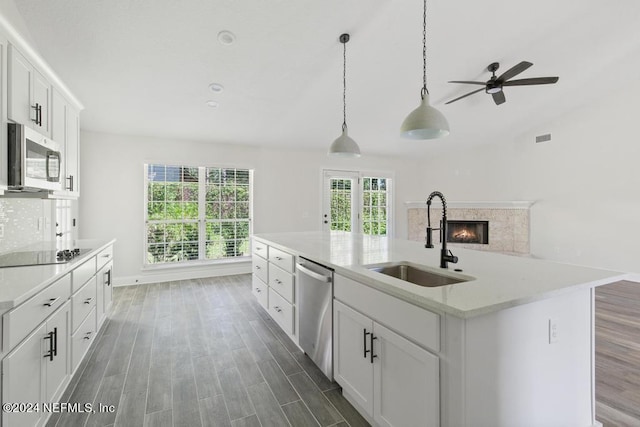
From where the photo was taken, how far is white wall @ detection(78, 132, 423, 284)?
175 inches

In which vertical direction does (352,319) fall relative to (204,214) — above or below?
below

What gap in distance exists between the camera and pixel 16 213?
97.7 inches

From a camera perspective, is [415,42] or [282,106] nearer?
[415,42]

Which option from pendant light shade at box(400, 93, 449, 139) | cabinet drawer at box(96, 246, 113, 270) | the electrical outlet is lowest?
the electrical outlet

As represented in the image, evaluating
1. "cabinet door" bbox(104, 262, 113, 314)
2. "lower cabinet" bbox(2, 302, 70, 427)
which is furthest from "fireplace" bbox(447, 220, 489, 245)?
"lower cabinet" bbox(2, 302, 70, 427)

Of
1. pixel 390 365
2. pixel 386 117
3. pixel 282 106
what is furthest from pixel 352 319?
pixel 386 117

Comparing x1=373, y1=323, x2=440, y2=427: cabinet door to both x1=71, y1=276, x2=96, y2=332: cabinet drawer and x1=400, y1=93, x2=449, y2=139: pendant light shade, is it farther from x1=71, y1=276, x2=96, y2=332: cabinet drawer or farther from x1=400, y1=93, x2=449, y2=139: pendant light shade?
x1=71, y1=276, x2=96, y2=332: cabinet drawer

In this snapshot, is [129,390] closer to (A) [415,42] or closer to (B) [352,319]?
(B) [352,319]

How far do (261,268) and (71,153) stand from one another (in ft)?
7.31

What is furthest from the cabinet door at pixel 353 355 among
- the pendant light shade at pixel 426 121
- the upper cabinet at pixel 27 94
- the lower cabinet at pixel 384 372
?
the upper cabinet at pixel 27 94

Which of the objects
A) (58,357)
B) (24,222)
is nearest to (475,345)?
(58,357)

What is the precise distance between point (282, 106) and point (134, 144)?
2.56 meters

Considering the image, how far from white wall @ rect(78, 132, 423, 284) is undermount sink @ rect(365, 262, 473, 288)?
13.2 feet

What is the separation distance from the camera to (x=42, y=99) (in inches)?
87.6
